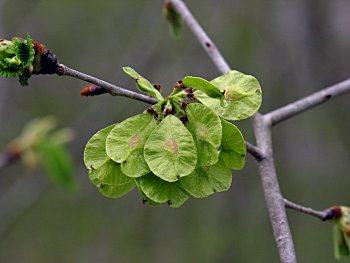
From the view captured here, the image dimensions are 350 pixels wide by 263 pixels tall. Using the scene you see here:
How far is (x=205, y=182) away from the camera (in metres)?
1.09

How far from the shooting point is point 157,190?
108 cm

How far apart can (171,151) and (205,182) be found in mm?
100

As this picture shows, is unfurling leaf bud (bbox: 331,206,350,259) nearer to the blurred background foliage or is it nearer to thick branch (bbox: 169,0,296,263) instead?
thick branch (bbox: 169,0,296,263)

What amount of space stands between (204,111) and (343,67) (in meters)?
3.11

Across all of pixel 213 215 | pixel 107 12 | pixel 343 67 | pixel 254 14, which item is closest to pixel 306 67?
pixel 343 67

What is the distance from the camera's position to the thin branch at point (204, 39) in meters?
1.64

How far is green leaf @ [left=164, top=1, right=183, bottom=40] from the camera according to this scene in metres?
1.99

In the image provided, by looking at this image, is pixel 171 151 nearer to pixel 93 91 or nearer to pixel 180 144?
pixel 180 144

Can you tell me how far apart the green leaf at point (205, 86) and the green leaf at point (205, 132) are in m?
0.03

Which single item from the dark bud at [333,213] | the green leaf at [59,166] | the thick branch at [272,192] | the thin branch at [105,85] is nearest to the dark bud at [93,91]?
the thin branch at [105,85]

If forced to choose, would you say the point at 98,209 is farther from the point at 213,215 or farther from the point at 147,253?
the point at 213,215

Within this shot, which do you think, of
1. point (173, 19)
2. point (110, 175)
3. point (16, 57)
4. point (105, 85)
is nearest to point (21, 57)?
point (16, 57)

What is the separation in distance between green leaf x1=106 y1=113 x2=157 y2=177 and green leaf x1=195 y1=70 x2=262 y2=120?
124 millimetres

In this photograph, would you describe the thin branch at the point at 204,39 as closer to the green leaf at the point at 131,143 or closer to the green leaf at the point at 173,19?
the green leaf at the point at 173,19
